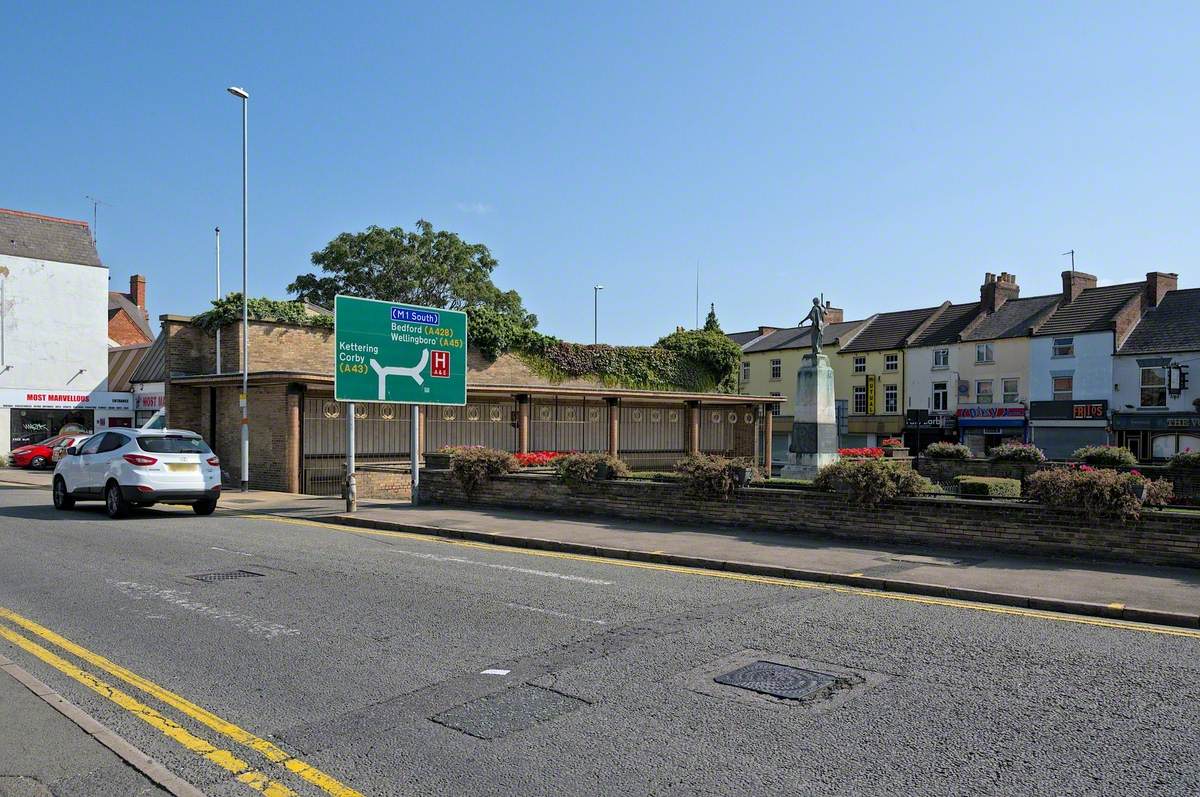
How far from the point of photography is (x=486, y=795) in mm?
4348

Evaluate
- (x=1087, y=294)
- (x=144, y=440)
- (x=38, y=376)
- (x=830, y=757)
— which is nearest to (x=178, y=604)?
(x=830, y=757)

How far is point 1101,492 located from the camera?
1100 cm

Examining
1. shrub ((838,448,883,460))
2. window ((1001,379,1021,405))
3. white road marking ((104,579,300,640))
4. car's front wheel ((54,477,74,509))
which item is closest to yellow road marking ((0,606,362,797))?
white road marking ((104,579,300,640))

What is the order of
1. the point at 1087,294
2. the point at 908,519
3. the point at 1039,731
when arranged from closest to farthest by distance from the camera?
the point at 1039,731
the point at 908,519
the point at 1087,294

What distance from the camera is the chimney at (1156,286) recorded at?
150 feet

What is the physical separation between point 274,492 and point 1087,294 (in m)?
43.6

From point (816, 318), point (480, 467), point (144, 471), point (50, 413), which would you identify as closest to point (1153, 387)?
point (816, 318)

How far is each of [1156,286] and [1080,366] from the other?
216 inches

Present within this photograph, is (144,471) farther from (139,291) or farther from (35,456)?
(139,291)

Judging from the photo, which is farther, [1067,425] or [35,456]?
[1067,425]

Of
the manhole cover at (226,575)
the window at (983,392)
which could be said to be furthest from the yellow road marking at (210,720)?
the window at (983,392)

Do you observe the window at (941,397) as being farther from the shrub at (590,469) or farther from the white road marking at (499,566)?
the white road marking at (499,566)

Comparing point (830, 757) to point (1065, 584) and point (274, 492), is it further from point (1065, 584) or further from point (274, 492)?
point (274, 492)

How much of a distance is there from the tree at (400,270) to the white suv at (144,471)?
3620 centimetres
